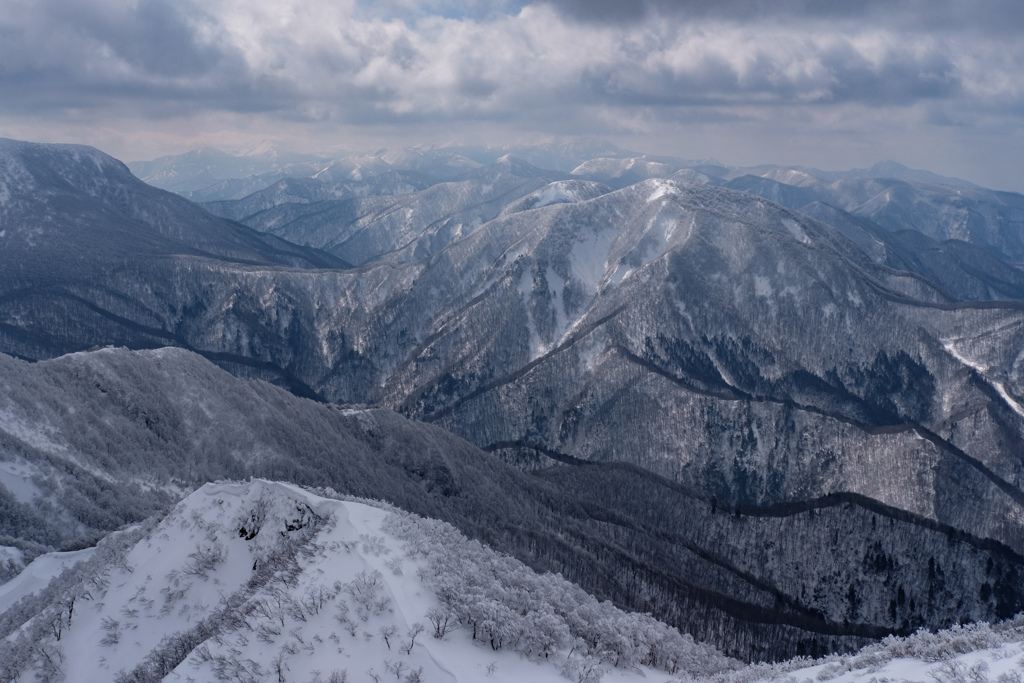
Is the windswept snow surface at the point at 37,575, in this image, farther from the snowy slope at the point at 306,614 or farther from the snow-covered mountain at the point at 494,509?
the snowy slope at the point at 306,614

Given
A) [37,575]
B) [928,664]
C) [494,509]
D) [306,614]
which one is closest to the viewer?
[928,664]

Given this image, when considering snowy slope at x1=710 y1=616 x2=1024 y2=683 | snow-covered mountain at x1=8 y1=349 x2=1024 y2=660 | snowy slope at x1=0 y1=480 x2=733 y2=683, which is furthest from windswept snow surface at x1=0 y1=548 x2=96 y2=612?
snowy slope at x1=710 y1=616 x2=1024 y2=683

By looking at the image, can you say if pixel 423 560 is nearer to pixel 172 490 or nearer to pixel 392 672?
pixel 392 672

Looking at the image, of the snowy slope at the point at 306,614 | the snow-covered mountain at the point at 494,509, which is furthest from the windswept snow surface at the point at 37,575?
the snowy slope at the point at 306,614

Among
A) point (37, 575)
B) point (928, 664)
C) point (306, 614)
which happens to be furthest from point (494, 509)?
point (928, 664)

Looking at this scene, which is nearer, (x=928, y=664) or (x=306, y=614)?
(x=928, y=664)

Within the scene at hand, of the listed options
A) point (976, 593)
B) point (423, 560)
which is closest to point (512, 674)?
point (423, 560)

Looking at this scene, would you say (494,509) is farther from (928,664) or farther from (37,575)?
(928,664)

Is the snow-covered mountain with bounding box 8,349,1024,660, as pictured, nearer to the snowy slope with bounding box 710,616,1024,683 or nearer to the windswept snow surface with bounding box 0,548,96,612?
the windswept snow surface with bounding box 0,548,96,612
